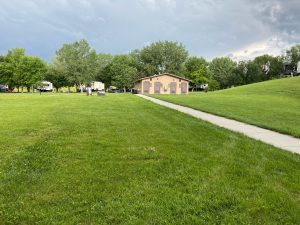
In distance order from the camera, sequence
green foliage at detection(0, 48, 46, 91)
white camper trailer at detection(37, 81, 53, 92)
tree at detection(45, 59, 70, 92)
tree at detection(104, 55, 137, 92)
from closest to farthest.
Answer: green foliage at detection(0, 48, 46, 91) < tree at detection(45, 59, 70, 92) < tree at detection(104, 55, 137, 92) < white camper trailer at detection(37, 81, 53, 92)

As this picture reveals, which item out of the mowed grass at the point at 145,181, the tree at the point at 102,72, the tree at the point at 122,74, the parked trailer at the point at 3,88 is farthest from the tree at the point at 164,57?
the mowed grass at the point at 145,181

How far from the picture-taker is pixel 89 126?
11.2m

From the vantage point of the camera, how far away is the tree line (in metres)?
76.7

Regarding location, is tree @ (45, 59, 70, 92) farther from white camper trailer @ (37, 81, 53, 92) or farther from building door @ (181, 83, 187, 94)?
building door @ (181, 83, 187, 94)

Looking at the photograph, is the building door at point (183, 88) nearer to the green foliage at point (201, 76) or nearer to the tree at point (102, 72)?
the green foliage at point (201, 76)

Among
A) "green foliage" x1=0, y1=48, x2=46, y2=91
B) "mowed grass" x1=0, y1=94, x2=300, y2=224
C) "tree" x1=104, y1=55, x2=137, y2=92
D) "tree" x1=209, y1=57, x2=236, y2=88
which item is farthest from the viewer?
"tree" x1=209, y1=57, x2=236, y2=88

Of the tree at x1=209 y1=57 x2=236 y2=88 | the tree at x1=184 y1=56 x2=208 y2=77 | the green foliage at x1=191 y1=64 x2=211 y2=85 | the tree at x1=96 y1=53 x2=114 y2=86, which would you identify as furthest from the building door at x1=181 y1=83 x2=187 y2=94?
the tree at x1=209 y1=57 x2=236 y2=88

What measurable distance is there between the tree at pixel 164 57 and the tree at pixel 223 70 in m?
15.8

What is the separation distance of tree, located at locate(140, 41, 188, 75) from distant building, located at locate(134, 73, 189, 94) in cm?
2598

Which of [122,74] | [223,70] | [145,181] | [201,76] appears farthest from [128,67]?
[145,181]

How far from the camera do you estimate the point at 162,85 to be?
5909 centimetres

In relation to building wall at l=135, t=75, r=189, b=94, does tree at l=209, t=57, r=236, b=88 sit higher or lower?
higher

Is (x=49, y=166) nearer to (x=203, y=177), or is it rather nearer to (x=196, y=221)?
(x=203, y=177)

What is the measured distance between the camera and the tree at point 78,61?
76.1 meters
